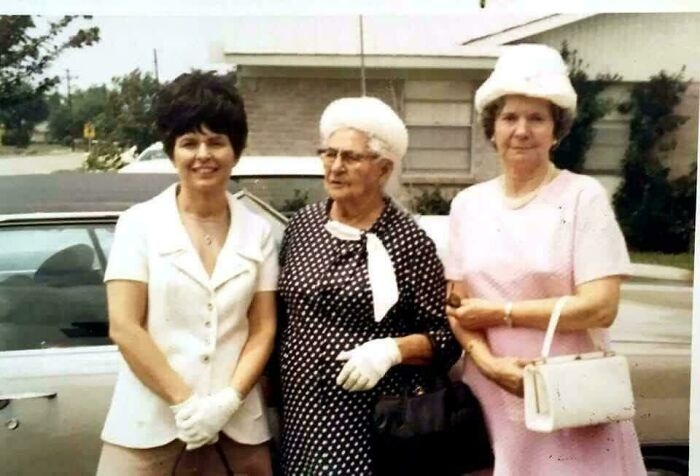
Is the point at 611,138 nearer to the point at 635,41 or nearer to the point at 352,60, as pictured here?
the point at 635,41

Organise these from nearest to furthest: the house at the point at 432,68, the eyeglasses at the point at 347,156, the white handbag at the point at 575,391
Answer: the white handbag at the point at 575,391, the eyeglasses at the point at 347,156, the house at the point at 432,68

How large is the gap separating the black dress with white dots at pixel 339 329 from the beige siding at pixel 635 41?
0.47 meters

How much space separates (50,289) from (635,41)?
1152mm

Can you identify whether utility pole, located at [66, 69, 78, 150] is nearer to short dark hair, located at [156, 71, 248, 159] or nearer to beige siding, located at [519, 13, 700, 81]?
short dark hair, located at [156, 71, 248, 159]

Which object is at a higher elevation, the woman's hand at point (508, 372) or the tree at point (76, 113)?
the tree at point (76, 113)

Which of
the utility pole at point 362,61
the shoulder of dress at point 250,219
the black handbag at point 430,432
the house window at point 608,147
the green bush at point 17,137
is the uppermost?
the utility pole at point 362,61

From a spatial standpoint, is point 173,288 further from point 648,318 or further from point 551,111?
point 648,318

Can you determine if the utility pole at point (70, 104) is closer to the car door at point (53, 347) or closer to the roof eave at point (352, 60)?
the car door at point (53, 347)

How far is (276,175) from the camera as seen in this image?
1.29 m

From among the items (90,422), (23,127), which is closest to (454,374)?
(90,422)

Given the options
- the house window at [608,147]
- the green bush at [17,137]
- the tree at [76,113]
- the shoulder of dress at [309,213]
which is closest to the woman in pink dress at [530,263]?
the house window at [608,147]

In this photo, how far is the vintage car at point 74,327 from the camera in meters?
1.27

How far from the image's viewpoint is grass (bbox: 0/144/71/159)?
4.29 ft

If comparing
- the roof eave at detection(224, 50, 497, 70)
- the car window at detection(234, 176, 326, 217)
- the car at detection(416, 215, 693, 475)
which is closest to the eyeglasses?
the car window at detection(234, 176, 326, 217)
